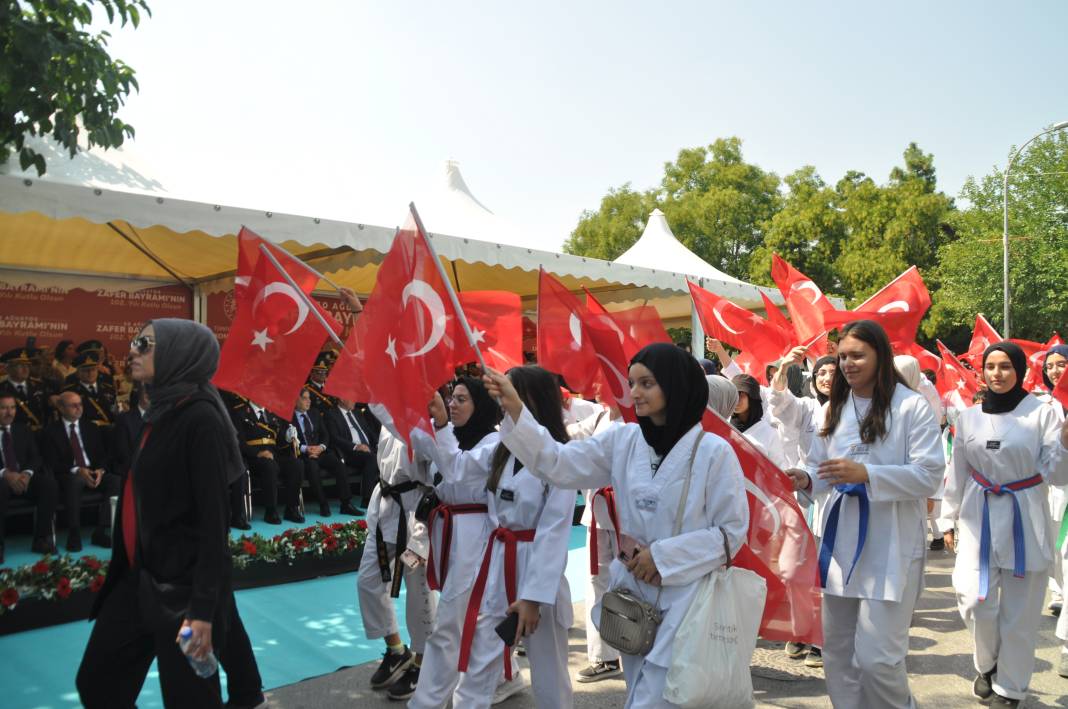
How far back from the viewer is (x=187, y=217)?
24.5ft

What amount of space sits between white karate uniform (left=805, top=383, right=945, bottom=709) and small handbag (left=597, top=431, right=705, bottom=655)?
1.30 meters

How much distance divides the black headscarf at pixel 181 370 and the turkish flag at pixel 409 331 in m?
0.92

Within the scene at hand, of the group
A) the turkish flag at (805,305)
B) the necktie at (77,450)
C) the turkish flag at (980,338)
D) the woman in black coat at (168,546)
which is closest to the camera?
the woman in black coat at (168,546)

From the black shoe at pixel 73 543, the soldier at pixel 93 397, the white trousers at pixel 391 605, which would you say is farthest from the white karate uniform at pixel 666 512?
A: the soldier at pixel 93 397

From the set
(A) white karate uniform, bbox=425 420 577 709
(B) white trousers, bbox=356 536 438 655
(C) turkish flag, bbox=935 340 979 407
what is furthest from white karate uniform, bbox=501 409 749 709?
(C) turkish flag, bbox=935 340 979 407

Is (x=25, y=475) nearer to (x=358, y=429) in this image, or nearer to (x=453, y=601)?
(x=358, y=429)

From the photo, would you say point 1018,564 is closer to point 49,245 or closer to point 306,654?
point 306,654

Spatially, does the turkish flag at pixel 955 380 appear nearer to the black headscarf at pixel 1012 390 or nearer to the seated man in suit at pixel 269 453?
the black headscarf at pixel 1012 390

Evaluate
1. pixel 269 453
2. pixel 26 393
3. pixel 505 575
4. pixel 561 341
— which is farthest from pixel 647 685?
pixel 26 393

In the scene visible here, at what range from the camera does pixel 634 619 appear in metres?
3.01

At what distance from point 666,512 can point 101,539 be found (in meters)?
6.54

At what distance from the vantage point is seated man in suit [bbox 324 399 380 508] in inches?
417

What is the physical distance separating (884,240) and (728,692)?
33.7 meters

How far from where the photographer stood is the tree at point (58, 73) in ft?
15.8
